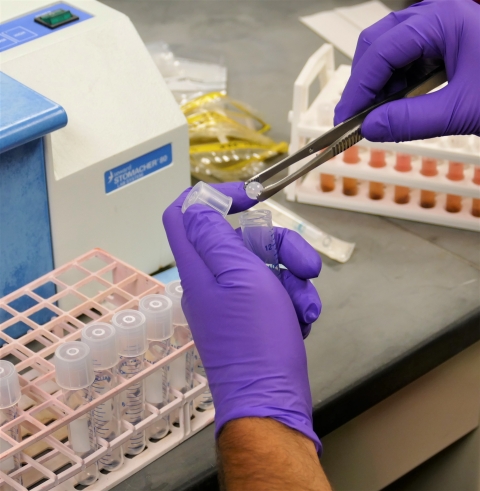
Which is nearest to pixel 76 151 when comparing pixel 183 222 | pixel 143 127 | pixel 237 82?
pixel 143 127

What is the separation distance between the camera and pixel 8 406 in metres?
0.72

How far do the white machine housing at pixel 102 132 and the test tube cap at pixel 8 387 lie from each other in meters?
0.28

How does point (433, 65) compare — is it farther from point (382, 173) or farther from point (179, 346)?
point (179, 346)

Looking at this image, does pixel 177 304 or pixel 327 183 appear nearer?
pixel 177 304

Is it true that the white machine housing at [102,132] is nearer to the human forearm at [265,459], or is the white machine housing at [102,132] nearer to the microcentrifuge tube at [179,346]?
the microcentrifuge tube at [179,346]

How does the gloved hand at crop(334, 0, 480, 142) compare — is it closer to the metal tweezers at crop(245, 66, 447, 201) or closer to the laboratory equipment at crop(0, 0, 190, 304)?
the metal tweezers at crop(245, 66, 447, 201)

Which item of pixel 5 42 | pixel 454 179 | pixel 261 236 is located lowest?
pixel 454 179

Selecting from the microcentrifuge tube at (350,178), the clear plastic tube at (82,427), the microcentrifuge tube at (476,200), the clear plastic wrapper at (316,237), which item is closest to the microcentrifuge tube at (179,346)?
the clear plastic tube at (82,427)

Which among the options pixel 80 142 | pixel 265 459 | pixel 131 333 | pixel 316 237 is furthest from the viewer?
pixel 316 237

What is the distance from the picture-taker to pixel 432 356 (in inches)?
41.0

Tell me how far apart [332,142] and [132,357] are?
0.34 meters

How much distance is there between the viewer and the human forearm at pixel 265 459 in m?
0.65

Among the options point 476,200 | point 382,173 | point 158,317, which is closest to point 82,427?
point 158,317

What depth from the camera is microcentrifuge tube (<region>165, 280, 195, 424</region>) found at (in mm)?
836
